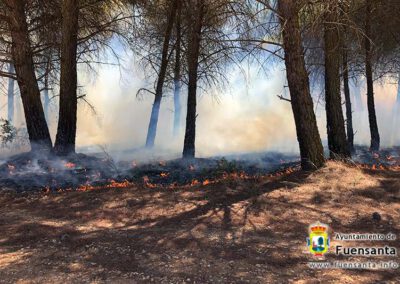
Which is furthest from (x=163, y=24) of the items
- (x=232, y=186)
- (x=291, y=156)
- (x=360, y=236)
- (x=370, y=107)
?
(x=360, y=236)

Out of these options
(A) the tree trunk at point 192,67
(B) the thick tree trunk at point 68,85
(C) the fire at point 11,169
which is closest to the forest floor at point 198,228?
(C) the fire at point 11,169

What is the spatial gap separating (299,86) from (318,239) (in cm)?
364

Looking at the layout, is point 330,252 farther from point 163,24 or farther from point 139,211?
point 163,24

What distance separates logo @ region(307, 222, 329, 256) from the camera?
17.4ft

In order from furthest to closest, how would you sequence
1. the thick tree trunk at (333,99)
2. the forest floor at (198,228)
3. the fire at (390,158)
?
the fire at (390,158) < the thick tree trunk at (333,99) < the forest floor at (198,228)

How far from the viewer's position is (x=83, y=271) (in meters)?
4.71

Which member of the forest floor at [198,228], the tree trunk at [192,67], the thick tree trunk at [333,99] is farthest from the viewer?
the tree trunk at [192,67]

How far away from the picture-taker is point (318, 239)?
5.73m

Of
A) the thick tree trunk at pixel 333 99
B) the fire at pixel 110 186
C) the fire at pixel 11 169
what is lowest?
the fire at pixel 110 186

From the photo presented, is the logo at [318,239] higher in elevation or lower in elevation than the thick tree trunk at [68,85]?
lower

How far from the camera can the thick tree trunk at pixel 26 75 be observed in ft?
35.6

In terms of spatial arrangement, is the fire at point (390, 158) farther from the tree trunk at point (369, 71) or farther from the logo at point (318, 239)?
the logo at point (318, 239)

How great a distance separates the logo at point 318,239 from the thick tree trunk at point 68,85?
7.03 meters

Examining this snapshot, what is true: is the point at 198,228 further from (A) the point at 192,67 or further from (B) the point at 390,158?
(B) the point at 390,158
